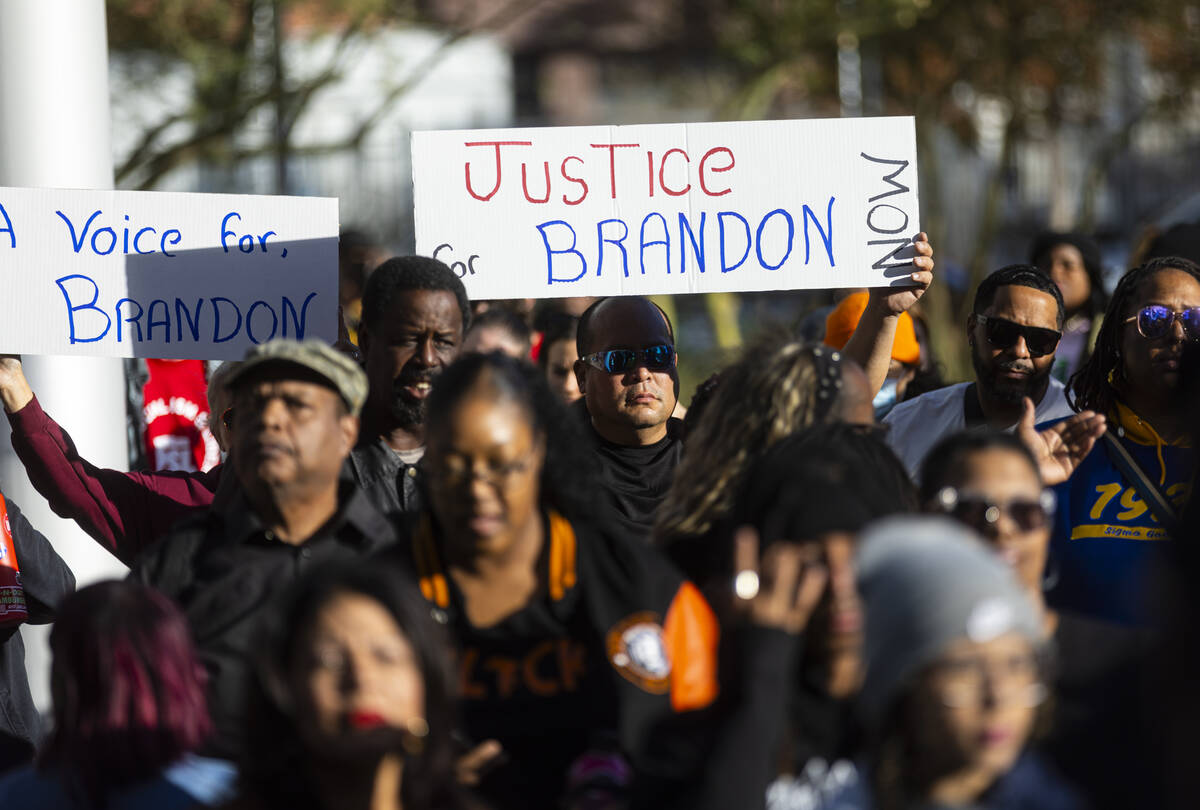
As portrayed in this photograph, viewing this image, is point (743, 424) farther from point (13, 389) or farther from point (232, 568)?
point (13, 389)

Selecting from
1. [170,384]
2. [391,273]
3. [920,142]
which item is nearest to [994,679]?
[391,273]

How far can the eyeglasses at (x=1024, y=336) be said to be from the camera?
469 centimetres

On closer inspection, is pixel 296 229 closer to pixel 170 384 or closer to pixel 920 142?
pixel 170 384

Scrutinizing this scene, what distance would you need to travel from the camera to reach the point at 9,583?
13.5ft

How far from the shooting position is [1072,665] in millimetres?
2803

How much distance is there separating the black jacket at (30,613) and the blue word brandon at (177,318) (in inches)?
24.5

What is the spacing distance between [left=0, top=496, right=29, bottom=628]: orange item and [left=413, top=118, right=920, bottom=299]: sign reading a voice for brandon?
141 centimetres

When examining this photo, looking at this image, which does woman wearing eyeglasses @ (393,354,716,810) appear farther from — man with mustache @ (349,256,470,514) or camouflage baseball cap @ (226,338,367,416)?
man with mustache @ (349,256,470,514)

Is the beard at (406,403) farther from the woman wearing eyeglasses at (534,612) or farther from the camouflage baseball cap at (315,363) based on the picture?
the woman wearing eyeglasses at (534,612)

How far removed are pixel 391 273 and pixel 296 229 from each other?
1.38 feet

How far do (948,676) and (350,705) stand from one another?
0.93 meters

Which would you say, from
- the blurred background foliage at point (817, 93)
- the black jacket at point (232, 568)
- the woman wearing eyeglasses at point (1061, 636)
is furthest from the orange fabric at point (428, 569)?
the blurred background foliage at point (817, 93)

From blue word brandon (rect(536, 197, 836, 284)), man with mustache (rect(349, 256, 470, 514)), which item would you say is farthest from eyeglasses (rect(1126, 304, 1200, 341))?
man with mustache (rect(349, 256, 470, 514))

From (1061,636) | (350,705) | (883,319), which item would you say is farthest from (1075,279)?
(350,705)
